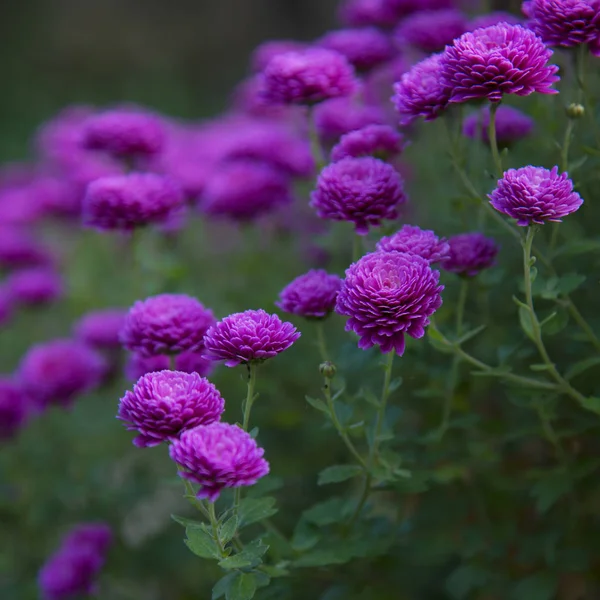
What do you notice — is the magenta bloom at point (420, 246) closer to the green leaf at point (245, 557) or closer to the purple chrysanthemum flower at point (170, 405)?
the purple chrysanthemum flower at point (170, 405)

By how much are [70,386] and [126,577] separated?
0.43 m

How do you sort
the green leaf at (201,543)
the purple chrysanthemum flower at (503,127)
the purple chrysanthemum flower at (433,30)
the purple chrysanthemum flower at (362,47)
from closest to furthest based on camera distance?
the green leaf at (201,543) → the purple chrysanthemum flower at (503,127) → the purple chrysanthemum flower at (433,30) → the purple chrysanthemum flower at (362,47)

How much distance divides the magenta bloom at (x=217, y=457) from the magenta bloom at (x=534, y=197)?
0.40 metres

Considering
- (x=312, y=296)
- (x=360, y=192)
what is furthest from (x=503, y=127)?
(x=312, y=296)

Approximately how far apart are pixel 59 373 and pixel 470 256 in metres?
0.93

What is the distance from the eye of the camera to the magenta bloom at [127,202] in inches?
58.2

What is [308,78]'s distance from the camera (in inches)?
54.6

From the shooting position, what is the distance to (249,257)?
6.98 feet

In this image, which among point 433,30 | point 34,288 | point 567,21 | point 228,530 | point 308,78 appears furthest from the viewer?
point 34,288

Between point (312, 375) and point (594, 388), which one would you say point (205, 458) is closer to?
point (594, 388)

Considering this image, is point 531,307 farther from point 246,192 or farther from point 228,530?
point 246,192

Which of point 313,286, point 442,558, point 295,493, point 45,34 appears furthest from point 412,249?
point 45,34

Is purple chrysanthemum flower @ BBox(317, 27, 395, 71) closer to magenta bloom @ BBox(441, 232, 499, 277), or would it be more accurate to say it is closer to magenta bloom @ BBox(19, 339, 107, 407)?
magenta bloom @ BBox(441, 232, 499, 277)

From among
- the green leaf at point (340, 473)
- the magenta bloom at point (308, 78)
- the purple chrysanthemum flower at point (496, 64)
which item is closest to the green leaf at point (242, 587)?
the green leaf at point (340, 473)
